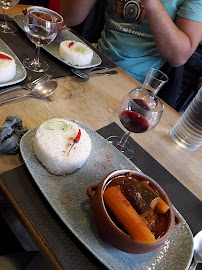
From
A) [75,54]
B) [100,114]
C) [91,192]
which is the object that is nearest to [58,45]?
[75,54]

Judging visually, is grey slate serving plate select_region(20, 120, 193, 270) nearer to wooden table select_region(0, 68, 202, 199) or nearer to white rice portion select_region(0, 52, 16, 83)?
wooden table select_region(0, 68, 202, 199)

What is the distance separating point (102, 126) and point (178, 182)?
1.16 ft

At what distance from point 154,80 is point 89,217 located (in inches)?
30.4

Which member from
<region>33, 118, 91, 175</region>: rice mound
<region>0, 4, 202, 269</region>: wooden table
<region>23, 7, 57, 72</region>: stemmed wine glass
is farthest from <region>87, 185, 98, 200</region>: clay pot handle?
<region>23, 7, 57, 72</region>: stemmed wine glass

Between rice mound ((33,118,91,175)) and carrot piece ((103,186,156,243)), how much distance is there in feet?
0.52

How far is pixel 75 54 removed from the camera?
1.12m

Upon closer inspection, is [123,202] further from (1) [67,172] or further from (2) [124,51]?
(2) [124,51]

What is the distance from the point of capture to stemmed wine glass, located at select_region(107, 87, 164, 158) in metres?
0.77

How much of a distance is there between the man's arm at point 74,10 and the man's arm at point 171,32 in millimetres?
550

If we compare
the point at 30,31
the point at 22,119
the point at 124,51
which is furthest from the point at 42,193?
the point at 124,51

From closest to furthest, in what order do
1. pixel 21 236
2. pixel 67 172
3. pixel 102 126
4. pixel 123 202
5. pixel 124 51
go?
pixel 123 202 < pixel 67 172 < pixel 102 126 < pixel 21 236 < pixel 124 51

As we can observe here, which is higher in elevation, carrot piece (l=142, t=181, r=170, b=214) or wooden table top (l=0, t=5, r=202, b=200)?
carrot piece (l=142, t=181, r=170, b=214)

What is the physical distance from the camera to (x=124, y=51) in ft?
5.41

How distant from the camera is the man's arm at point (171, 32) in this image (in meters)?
1.31
